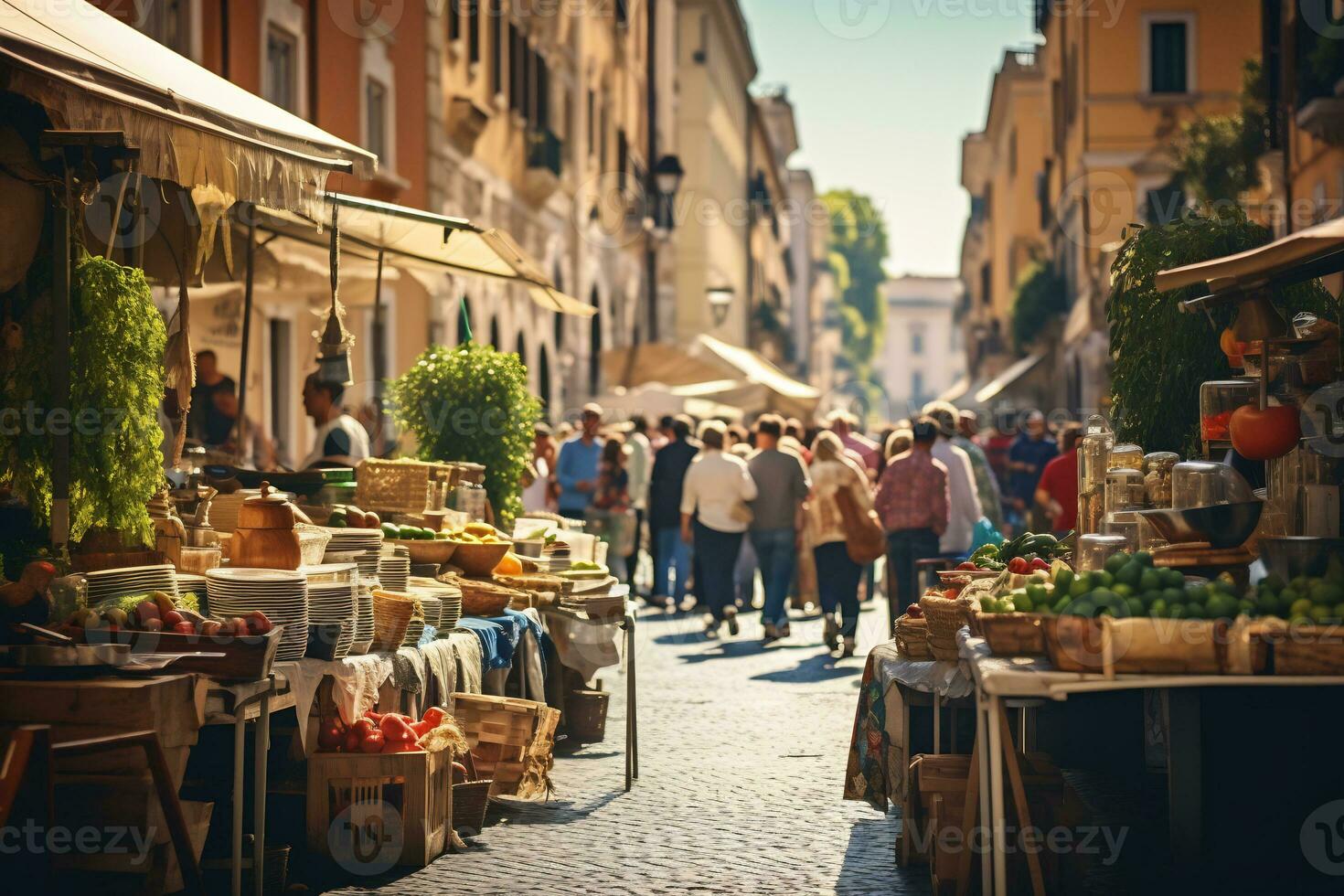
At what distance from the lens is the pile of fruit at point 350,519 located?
923cm

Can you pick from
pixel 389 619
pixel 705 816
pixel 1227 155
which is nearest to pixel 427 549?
pixel 389 619

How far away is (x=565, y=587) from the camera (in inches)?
422

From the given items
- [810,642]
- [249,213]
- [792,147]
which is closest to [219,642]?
[249,213]

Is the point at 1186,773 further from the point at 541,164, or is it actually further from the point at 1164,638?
the point at 541,164

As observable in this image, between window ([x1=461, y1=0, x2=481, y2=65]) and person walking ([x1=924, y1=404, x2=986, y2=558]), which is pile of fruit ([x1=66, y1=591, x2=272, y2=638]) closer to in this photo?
person walking ([x1=924, y1=404, x2=986, y2=558])

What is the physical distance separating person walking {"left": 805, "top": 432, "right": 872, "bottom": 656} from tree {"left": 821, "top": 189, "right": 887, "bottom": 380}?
361 ft

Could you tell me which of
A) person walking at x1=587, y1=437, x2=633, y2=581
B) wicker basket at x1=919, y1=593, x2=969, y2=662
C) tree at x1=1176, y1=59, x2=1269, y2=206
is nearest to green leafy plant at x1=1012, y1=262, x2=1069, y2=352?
tree at x1=1176, y1=59, x2=1269, y2=206

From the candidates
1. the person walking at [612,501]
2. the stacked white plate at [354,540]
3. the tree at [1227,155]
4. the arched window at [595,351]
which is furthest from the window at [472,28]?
the stacked white plate at [354,540]

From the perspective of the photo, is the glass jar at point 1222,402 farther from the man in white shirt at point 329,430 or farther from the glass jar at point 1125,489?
the man in white shirt at point 329,430

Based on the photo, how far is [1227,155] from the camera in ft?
77.9

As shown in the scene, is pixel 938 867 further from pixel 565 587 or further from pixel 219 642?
pixel 565 587

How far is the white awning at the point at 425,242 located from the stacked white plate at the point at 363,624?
4.04 metres

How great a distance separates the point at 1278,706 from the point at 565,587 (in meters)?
4.65

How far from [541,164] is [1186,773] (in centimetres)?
2153
